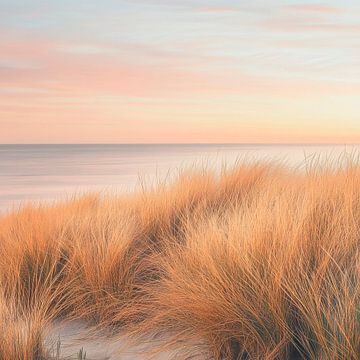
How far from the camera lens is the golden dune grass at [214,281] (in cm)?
268

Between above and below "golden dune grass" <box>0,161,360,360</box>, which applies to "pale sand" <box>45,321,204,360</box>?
below

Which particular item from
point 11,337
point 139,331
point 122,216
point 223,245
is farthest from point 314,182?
point 11,337

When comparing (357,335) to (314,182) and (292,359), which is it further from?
(314,182)

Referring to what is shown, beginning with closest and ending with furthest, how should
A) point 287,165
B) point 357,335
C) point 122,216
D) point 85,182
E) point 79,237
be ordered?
point 357,335
point 79,237
point 122,216
point 287,165
point 85,182

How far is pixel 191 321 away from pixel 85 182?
1746cm

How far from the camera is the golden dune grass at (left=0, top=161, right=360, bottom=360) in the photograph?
2680 millimetres

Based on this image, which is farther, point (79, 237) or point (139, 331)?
point (79, 237)

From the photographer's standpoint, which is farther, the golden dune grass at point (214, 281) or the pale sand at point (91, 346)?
the pale sand at point (91, 346)

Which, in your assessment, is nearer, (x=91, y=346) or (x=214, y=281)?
(x=214, y=281)

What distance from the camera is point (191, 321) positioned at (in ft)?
9.95

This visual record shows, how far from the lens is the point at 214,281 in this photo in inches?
116

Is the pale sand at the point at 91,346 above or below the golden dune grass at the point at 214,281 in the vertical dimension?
below

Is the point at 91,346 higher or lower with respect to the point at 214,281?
lower

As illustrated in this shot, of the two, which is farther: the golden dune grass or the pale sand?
the pale sand
